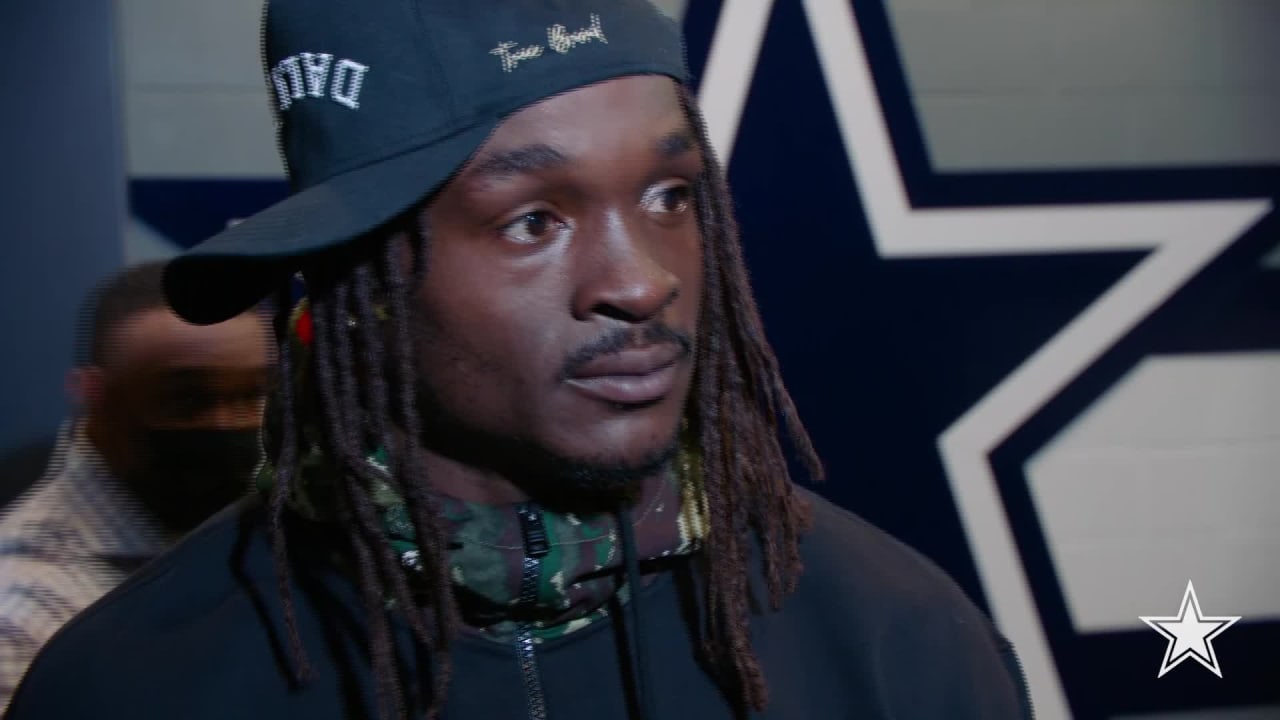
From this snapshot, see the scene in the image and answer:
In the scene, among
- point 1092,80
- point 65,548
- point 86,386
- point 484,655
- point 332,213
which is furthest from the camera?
point 1092,80

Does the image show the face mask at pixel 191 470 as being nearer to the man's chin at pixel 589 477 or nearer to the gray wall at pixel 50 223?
the gray wall at pixel 50 223

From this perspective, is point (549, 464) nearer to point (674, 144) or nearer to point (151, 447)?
Result: point (674, 144)

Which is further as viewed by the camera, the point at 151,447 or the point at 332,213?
the point at 151,447

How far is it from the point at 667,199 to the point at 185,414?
0.79m

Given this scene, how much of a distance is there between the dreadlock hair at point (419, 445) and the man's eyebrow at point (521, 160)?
0.24 feet

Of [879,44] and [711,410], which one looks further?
[879,44]

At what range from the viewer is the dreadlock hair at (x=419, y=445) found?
81 cm

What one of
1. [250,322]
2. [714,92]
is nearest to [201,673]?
[250,322]

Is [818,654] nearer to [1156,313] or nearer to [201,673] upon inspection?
[201,673]

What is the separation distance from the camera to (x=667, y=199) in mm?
836

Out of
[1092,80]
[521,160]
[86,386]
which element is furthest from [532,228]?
[1092,80]

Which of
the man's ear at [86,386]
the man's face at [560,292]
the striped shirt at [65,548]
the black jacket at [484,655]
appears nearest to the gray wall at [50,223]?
the man's ear at [86,386]

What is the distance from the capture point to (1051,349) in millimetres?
1616

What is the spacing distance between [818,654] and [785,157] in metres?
0.83
